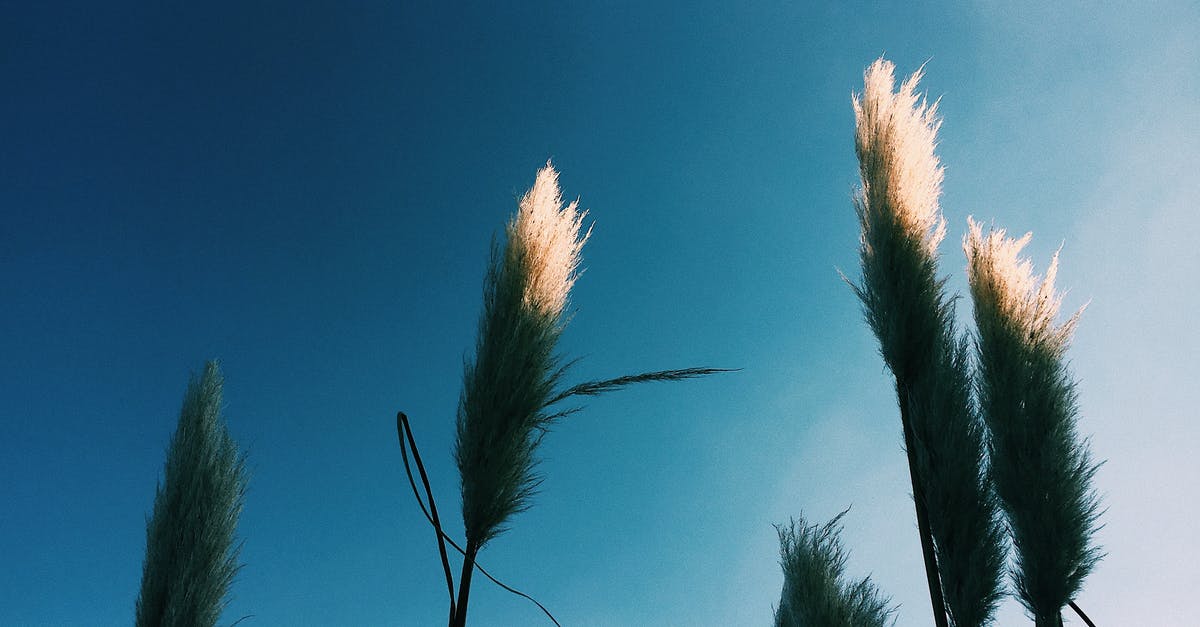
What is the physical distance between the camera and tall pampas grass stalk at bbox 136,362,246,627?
5.56 feet

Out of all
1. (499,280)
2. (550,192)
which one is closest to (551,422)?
(499,280)

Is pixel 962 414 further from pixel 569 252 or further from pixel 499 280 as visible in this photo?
pixel 499 280

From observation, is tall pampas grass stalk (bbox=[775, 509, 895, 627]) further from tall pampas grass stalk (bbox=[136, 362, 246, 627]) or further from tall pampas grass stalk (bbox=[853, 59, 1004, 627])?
tall pampas grass stalk (bbox=[136, 362, 246, 627])

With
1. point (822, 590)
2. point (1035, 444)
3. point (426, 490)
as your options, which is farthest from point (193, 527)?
point (1035, 444)

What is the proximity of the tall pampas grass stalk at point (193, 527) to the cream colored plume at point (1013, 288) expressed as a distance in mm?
2330

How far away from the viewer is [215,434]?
6.09ft

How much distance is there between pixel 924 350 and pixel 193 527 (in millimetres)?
2086

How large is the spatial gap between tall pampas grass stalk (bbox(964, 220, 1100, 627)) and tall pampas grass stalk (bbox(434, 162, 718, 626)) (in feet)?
3.42

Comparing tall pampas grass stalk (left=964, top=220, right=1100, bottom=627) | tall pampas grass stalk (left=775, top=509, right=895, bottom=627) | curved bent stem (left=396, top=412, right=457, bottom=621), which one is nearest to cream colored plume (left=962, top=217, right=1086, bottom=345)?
tall pampas grass stalk (left=964, top=220, right=1100, bottom=627)

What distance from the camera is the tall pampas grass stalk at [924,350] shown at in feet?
6.27

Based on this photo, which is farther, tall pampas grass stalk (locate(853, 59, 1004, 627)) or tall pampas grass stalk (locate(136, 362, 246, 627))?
tall pampas grass stalk (locate(853, 59, 1004, 627))

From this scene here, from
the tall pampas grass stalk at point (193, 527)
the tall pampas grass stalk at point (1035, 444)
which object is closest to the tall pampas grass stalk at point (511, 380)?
the tall pampas grass stalk at point (193, 527)

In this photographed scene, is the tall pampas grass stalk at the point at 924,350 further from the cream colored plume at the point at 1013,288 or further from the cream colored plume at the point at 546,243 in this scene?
the cream colored plume at the point at 546,243

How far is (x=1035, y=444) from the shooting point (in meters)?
2.10
